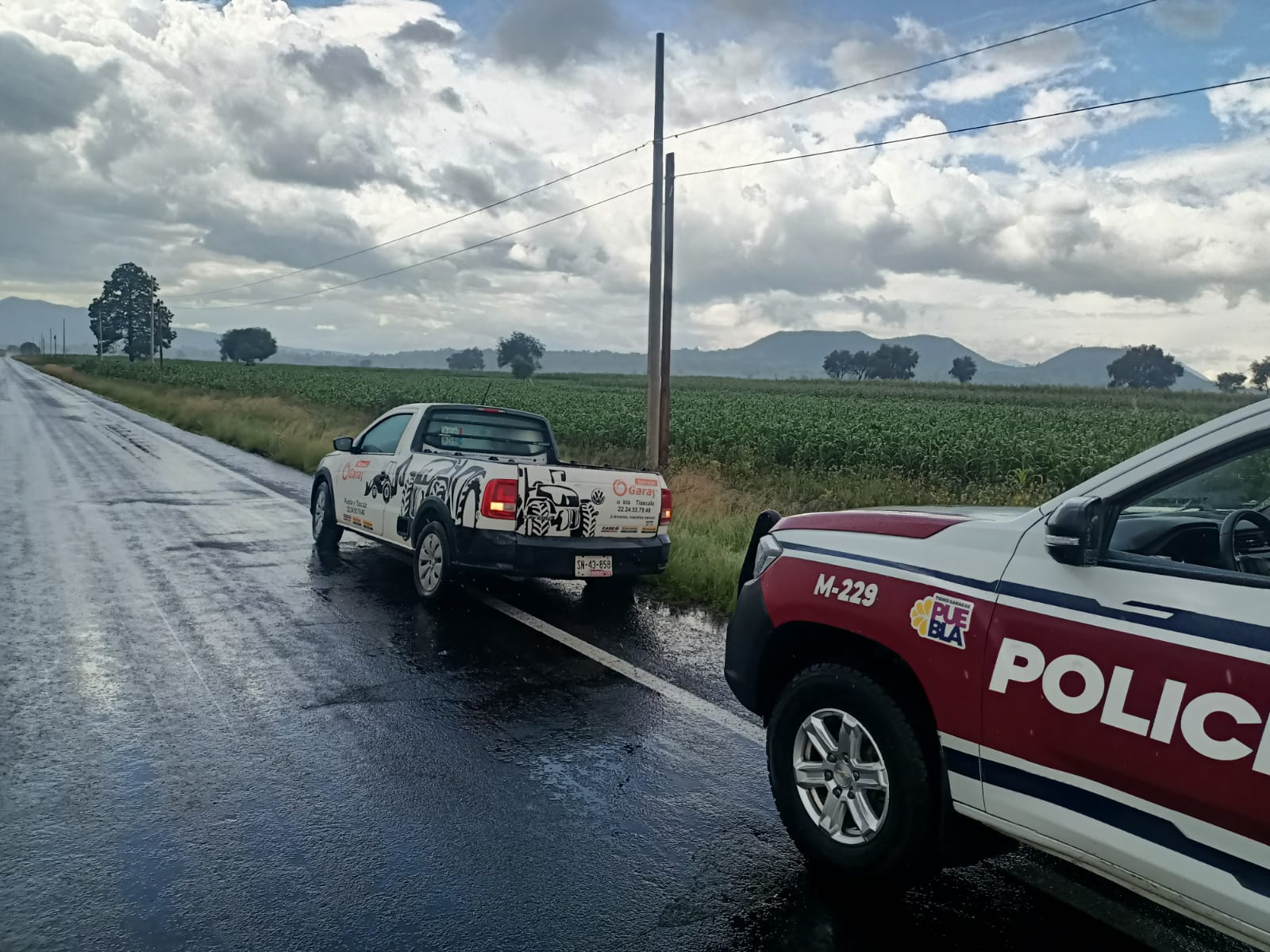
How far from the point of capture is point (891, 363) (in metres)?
155

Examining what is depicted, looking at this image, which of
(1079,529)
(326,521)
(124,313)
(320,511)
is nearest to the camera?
(1079,529)

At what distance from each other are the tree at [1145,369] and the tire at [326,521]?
122 meters

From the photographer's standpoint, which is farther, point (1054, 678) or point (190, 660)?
point (190, 660)

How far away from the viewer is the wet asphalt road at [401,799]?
3.18 metres

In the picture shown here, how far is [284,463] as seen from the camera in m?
19.2

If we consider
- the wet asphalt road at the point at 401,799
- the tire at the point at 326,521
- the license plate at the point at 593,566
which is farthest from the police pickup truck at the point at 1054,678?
the tire at the point at 326,521

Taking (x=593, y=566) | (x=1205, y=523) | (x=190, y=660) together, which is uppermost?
(x=1205, y=523)

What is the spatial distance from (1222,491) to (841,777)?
156 cm

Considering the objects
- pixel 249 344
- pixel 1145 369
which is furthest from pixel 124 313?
pixel 1145 369

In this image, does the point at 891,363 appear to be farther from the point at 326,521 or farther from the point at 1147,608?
the point at 1147,608

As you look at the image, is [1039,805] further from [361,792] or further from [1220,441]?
[361,792]

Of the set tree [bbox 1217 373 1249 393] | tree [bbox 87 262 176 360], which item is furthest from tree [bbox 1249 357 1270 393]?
tree [bbox 87 262 176 360]

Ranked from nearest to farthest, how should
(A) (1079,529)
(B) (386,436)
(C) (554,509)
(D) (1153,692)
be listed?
1. (D) (1153,692)
2. (A) (1079,529)
3. (C) (554,509)
4. (B) (386,436)

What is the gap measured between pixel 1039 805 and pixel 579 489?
5.07m
